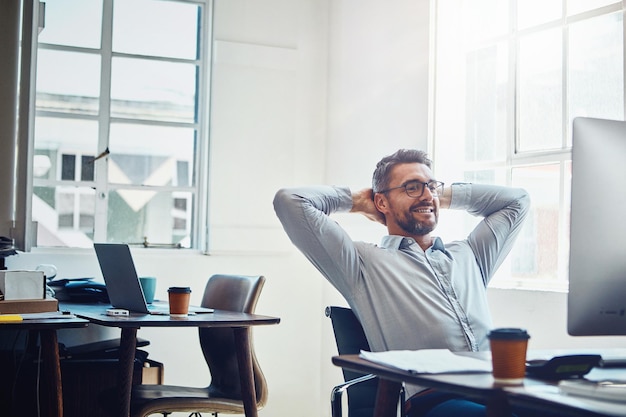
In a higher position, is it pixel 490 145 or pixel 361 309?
pixel 490 145

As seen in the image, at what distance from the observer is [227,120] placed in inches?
186

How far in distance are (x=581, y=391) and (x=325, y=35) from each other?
3968mm

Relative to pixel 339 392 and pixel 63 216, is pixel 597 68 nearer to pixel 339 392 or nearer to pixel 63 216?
pixel 339 392

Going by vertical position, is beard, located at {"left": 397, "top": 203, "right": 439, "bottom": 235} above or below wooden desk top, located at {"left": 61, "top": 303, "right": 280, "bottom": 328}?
above

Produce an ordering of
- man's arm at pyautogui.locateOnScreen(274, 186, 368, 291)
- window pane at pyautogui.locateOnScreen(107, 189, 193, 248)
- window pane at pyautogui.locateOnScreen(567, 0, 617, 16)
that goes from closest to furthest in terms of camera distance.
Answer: man's arm at pyautogui.locateOnScreen(274, 186, 368, 291) < window pane at pyautogui.locateOnScreen(567, 0, 617, 16) < window pane at pyautogui.locateOnScreen(107, 189, 193, 248)

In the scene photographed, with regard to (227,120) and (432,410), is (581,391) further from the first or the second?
(227,120)

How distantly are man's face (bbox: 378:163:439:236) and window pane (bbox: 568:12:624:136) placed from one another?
884 millimetres

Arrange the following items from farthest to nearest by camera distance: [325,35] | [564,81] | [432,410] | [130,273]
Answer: [325,35] < [564,81] < [130,273] < [432,410]

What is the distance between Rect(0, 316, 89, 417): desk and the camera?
240 centimetres

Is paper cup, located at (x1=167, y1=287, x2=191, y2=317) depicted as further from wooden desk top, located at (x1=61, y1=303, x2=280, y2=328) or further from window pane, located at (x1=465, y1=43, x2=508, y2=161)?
window pane, located at (x1=465, y1=43, x2=508, y2=161)

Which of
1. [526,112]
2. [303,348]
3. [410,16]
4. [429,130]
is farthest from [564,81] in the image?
[303,348]

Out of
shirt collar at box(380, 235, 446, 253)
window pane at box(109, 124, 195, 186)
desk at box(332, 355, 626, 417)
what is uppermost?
window pane at box(109, 124, 195, 186)

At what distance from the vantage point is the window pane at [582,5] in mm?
3303

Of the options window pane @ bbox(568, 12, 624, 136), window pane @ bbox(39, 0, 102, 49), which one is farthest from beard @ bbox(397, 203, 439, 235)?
window pane @ bbox(39, 0, 102, 49)
